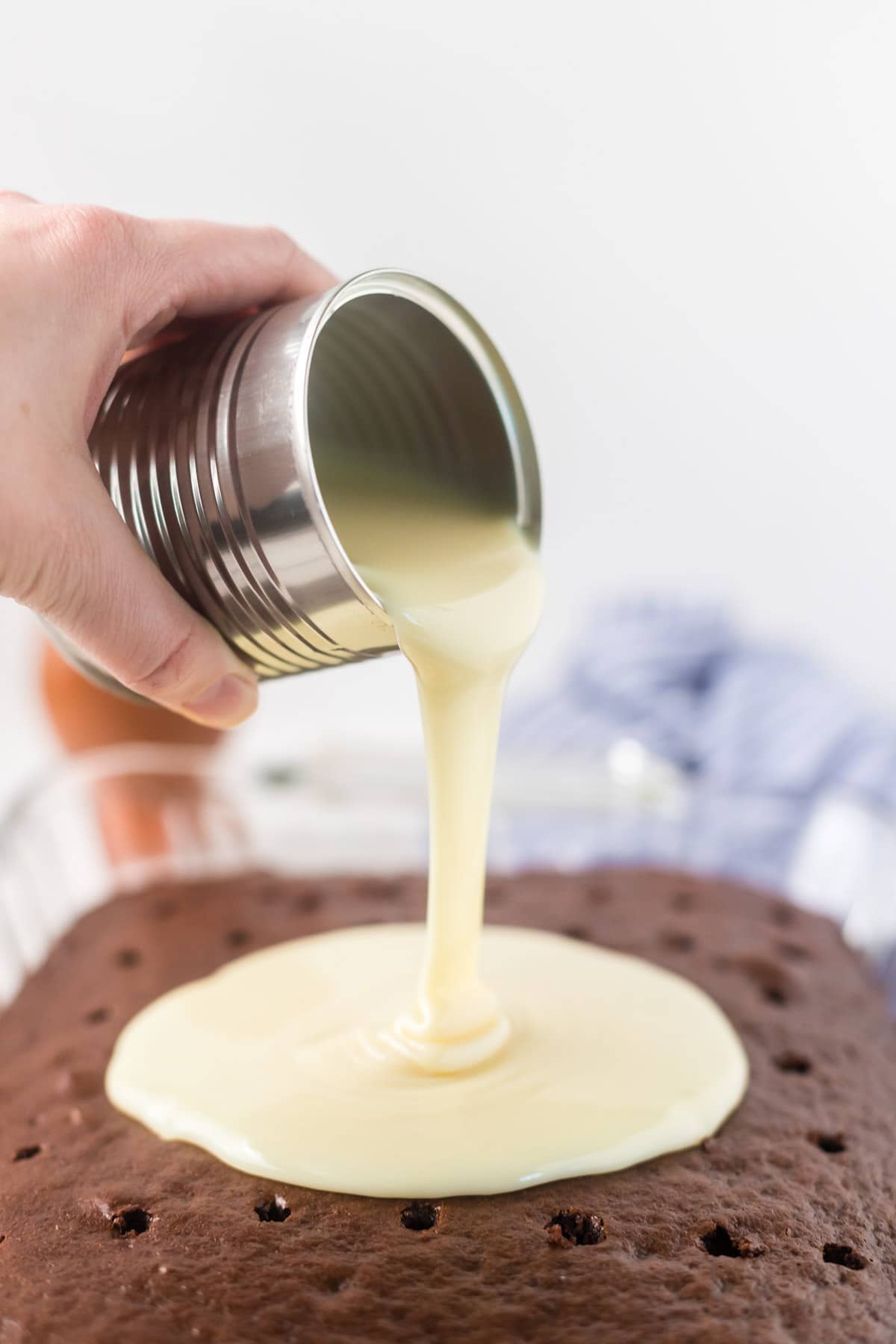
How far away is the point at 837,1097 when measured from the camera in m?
1.66

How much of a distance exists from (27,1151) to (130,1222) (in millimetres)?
234

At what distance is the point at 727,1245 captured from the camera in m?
1.38

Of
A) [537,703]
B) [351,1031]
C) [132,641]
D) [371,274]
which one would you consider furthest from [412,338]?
[537,703]

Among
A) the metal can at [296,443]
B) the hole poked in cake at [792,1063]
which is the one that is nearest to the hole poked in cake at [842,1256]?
the hole poked in cake at [792,1063]

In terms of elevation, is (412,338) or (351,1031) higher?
(412,338)

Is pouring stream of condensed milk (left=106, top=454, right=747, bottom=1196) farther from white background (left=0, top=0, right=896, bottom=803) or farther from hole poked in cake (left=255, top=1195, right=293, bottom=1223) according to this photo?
white background (left=0, top=0, right=896, bottom=803)

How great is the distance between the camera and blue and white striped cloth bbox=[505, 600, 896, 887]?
2430 mm

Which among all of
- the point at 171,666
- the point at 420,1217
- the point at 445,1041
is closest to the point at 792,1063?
the point at 445,1041

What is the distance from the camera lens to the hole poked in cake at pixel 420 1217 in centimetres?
138

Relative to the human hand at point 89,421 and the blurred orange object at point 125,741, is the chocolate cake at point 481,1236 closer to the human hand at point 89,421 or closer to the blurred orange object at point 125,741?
the human hand at point 89,421

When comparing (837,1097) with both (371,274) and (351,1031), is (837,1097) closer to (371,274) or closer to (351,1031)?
(351,1031)

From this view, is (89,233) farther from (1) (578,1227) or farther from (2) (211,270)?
(1) (578,1227)

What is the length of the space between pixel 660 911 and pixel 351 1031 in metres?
0.65

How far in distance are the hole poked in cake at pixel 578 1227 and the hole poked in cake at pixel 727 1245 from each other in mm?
103
